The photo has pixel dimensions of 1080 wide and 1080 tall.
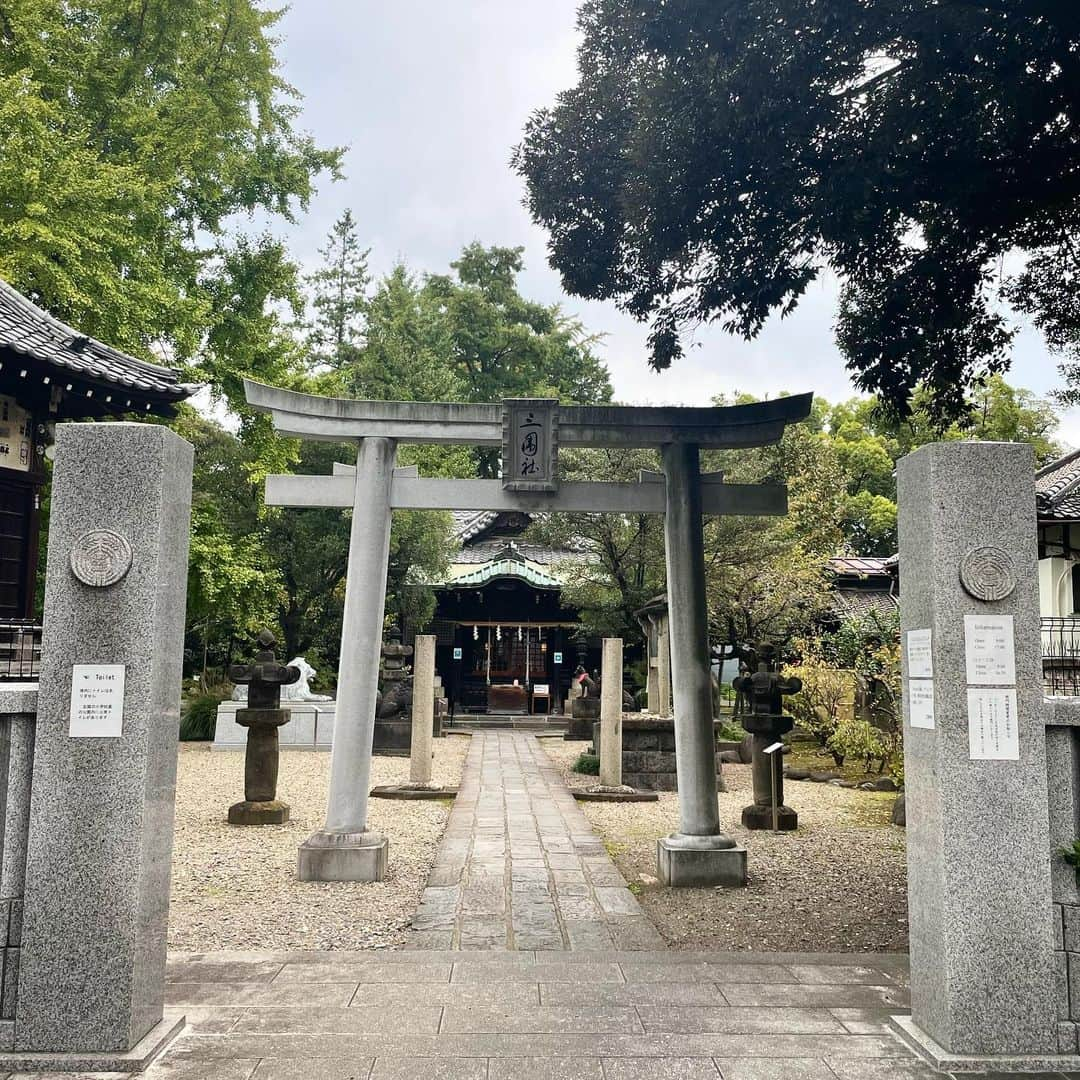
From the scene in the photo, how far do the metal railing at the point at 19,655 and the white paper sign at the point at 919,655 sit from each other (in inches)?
277

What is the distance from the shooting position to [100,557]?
3.77 meters

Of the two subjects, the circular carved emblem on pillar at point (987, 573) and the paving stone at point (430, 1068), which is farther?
the circular carved emblem on pillar at point (987, 573)

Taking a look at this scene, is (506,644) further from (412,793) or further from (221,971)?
(221,971)

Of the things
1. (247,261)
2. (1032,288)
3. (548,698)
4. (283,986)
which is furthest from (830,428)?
(283,986)

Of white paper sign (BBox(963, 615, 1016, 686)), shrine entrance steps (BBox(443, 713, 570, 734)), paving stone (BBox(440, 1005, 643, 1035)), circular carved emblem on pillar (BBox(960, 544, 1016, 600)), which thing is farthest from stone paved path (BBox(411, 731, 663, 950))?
shrine entrance steps (BBox(443, 713, 570, 734))

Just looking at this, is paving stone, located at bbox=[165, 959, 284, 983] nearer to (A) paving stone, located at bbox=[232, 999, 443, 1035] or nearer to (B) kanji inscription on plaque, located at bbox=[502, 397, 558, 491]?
(A) paving stone, located at bbox=[232, 999, 443, 1035]

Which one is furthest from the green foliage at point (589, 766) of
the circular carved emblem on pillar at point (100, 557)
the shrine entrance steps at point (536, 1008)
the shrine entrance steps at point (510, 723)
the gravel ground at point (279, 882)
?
the circular carved emblem on pillar at point (100, 557)

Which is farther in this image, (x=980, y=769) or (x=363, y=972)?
(x=363, y=972)

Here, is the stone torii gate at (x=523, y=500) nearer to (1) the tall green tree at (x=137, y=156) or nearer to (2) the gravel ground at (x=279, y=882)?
(2) the gravel ground at (x=279, y=882)

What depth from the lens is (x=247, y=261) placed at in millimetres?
17328

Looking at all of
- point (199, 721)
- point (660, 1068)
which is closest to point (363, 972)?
point (660, 1068)

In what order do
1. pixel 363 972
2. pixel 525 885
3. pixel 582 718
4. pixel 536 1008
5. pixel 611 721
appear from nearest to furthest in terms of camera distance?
pixel 536 1008 < pixel 363 972 < pixel 525 885 < pixel 611 721 < pixel 582 718

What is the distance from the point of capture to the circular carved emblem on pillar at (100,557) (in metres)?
3.75

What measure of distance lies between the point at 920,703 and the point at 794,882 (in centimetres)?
384
